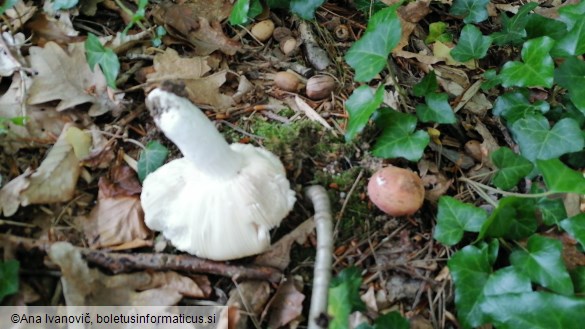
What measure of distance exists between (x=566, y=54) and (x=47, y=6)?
8.06 ft

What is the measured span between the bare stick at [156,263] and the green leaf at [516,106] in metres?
1.36

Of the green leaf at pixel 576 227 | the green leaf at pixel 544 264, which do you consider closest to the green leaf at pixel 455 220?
the green leaf at pixel 544 264

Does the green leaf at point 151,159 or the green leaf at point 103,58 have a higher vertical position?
the green leaf at point 103,58

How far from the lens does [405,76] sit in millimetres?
2477

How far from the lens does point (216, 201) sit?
1.75 metres

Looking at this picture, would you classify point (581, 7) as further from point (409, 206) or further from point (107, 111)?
point (107, 111)

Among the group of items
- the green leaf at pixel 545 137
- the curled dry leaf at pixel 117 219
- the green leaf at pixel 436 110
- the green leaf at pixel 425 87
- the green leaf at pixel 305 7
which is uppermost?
the green leaf at pixel 305 7

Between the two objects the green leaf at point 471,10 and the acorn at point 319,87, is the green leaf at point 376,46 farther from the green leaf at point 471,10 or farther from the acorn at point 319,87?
the green leaf at point 471,10

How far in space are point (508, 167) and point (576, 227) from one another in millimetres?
351

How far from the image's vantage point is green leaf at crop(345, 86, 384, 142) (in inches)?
76.0

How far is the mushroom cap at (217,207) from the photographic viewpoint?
1745mm

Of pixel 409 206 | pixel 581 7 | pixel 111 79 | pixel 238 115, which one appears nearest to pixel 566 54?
pixel 581 7

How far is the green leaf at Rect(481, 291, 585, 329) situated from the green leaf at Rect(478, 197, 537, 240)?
0.88ft

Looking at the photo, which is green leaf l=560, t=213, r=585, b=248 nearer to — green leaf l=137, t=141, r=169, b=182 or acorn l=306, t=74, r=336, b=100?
acorn l=306, t=74, r=336, b=100
